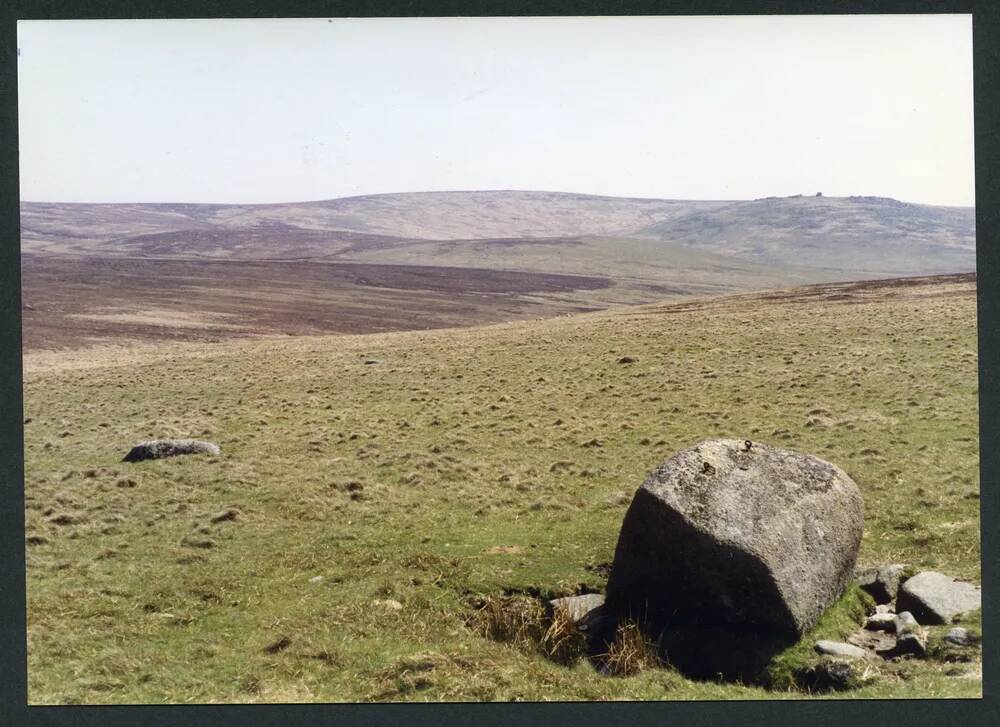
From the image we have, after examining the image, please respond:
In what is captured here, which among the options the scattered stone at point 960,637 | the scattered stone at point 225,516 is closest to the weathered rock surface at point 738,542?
the scattered stone at point 960,637

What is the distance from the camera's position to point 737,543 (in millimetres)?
10367

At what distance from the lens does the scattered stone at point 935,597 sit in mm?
11188

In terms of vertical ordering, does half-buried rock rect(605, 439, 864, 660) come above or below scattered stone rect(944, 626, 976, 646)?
above

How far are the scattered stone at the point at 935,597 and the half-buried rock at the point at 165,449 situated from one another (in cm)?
1584

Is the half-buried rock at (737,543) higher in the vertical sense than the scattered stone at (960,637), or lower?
higher

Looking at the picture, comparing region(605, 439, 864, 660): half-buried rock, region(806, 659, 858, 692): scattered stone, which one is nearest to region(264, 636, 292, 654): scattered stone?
region(605, 439, 864, 660): half-buried rock

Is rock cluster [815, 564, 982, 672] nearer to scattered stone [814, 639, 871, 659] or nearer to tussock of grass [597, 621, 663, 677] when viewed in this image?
scattered stone [814, 639, 871, 659]

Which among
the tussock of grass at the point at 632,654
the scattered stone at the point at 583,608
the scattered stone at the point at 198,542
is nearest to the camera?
the tussock of grass at the point at 632,654

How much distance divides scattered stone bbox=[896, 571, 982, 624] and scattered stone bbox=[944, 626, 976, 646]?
10.9 inches

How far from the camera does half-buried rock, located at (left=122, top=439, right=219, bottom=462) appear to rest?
66.3 ft

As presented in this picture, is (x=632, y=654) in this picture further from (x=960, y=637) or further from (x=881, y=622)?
(x=960, y=637)

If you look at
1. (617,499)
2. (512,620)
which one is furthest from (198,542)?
(617,499)

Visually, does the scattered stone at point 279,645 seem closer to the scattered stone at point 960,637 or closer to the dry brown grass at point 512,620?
the dry brown grass at point 512,620

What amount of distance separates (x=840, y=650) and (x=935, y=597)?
2007 mm
